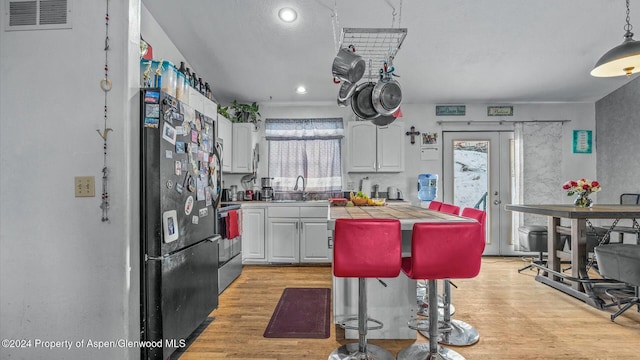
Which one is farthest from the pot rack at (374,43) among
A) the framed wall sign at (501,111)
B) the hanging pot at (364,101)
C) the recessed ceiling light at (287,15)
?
the framed wall sign at (501,111)

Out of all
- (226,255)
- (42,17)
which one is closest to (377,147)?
(226,255)

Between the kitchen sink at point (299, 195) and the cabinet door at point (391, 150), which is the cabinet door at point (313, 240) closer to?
the kitchen sink at point (299, 195)

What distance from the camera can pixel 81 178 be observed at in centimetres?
182

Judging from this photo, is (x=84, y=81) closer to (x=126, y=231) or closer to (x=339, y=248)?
(x=126, y=231)

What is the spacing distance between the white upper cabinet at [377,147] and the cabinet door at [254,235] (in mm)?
1713

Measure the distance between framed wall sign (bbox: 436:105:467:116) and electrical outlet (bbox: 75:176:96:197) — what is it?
4800 millimetres

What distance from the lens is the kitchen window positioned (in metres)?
5.11

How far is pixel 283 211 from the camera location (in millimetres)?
4469

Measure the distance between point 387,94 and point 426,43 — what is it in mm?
1654

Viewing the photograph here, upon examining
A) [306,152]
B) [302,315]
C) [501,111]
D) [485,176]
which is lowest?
[302,315]

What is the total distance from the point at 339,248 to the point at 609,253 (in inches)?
101

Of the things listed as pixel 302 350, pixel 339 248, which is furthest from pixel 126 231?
pixel 302 350

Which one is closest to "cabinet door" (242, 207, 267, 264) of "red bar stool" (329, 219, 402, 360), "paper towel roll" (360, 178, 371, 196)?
"paper towel roll" (360, 178, 371, 196)

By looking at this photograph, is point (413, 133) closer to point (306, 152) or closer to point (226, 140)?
point (306, 152)
